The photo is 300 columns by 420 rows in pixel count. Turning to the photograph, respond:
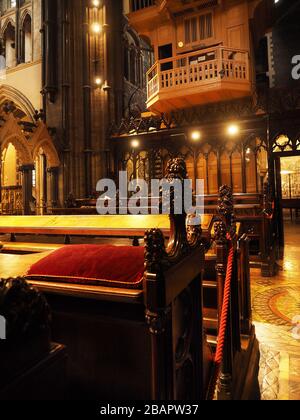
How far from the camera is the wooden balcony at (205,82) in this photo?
919 centimetres

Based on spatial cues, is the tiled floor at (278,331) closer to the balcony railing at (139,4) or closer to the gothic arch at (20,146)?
the gothic arch at (20,146)

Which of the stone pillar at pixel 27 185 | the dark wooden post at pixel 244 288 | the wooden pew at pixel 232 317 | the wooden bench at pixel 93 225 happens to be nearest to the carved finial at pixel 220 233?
the wooden pew at pixel 232 317

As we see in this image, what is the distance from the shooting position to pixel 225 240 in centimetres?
199

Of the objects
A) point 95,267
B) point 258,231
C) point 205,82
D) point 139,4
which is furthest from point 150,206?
point 139,4

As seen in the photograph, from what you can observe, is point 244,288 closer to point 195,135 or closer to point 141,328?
point 141,328

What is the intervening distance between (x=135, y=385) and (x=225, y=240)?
3.60ft

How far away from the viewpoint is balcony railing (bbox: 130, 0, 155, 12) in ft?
37.0

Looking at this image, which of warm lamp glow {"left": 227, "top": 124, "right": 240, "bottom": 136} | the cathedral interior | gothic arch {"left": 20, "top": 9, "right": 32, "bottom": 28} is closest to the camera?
the cathedral interior

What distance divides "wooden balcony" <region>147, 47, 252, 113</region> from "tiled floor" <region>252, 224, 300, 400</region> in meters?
6.43

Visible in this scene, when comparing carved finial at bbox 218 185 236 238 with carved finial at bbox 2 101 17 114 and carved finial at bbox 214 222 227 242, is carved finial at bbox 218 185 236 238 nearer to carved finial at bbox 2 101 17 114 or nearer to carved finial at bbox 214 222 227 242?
carved finial at bbox 214 222 227 242

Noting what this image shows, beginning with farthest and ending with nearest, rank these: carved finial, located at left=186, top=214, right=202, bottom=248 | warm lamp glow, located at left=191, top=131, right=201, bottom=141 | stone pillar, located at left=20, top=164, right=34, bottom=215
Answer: warm lamp glow, located at left=191, top=131, right=201, bottom=141 < stone pillar, located at left=20, top=164, right=34, bottom=215 < carved finial, located at left=186, top=214, right=202, bottom=248

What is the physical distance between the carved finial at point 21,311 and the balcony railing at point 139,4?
1345 cm

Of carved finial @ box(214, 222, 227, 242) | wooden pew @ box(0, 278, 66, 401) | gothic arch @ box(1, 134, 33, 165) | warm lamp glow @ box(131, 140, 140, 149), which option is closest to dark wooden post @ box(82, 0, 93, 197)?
warm lamp glow @ box(131, 140, 140, 149)
